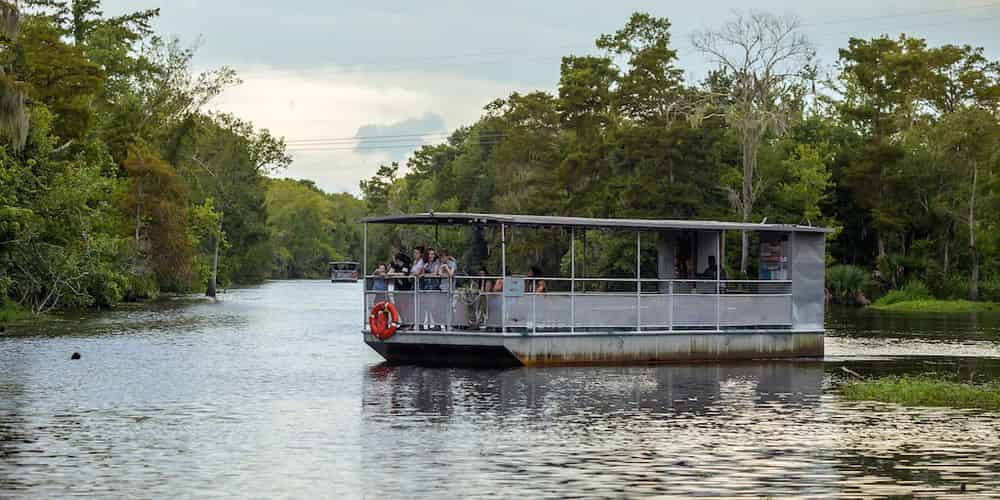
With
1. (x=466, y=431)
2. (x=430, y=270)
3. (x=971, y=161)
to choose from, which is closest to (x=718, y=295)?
(x=430, y=270)

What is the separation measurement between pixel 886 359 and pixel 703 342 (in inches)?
245

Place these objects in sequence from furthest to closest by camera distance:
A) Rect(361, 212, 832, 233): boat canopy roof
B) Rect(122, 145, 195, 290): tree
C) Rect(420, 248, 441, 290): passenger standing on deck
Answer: Rect(122, 145, 195, 290): tree → Rect(420, 248, 441, 290): passenger standing on deck → Rect(361, 212, 832, 233): boat canopy roof

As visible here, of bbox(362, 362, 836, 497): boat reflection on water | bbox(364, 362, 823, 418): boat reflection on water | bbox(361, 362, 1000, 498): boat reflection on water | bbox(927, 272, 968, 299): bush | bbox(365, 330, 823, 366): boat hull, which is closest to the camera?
bbox(361, 362, 1000, 498): boat reflection on water

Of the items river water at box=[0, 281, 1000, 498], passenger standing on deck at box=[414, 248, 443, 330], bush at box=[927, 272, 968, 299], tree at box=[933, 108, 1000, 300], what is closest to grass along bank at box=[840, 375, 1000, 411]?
river water at box=[0, 281, 1000, 498]

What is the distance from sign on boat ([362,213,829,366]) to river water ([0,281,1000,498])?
764mm

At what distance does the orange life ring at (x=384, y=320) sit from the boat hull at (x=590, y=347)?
7.6 inches

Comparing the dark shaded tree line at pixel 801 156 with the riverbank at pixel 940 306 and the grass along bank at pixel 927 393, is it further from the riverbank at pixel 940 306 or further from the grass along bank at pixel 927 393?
the grass along bank at pixel 927 393

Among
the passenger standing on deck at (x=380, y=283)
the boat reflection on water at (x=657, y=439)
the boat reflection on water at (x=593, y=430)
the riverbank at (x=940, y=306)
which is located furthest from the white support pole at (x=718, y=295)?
the riverbank at (x=940, y=306)

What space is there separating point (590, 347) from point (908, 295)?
163 ft

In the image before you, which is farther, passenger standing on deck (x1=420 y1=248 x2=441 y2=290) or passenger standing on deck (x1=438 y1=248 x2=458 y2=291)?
passenger standing on deck (x1=420 y1=248 x2=441 y2=290)

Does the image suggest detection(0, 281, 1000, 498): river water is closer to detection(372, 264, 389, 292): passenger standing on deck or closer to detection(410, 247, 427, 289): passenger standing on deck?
detection(372, 264, 389, 292): passenger standing on deck

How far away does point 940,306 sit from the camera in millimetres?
72688

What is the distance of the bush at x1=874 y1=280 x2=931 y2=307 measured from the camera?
76.1m

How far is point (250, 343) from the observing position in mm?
43656
